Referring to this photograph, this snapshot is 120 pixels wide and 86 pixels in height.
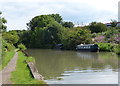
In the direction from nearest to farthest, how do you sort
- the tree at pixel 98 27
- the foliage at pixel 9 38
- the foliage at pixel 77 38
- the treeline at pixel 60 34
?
1. the foliage at pixel 9 38
2. the treeline at pixel 60 34
3. the foliage at pixel 77 38
4. the tree at pixel 98 27

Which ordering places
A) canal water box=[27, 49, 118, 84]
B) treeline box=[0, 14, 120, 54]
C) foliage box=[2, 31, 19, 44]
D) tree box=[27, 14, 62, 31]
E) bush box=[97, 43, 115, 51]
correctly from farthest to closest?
tree box=[27, 14, 62, 31] < treeline box=[0, 14, 120, 54] < bush box=[97, 43, 115, 51] < foliage box=[2, 31, 19, 44] < canal water box=[27, 49, 118, 84]

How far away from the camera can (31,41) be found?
295 ft

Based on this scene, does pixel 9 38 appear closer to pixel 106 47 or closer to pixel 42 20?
pixel 106 47

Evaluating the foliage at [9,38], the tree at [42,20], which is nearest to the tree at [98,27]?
the tree at [42,20]

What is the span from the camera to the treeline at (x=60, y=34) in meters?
59.6

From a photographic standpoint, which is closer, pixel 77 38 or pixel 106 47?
pixel 106 47

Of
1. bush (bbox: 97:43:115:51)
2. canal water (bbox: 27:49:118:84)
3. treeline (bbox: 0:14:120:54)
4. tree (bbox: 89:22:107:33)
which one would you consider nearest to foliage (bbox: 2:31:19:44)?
treeline (bbox: 0:14:120:54)

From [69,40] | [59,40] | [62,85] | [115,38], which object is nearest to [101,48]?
[115,38]

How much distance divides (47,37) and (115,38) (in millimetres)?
27977

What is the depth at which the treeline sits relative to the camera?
5962cm

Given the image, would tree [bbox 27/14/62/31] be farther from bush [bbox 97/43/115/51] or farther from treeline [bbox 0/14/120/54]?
bush [bbox 97/43/115/51]

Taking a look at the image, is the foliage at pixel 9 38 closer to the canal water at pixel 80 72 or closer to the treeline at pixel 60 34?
the treeline at pixel 60 34

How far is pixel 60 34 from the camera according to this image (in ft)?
244

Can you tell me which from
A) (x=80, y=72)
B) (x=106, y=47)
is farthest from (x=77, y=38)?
(x=80, y=72)
